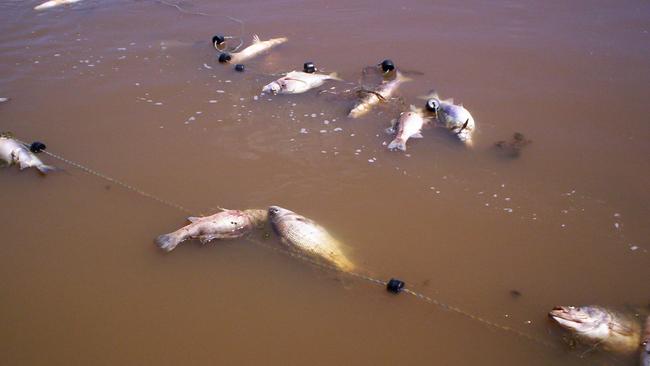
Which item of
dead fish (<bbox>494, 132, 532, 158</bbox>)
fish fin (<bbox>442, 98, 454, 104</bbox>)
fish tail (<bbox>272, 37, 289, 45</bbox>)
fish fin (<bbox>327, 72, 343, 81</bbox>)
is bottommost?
dead fish (<bbox>494, 132, 532, 158</bbox>)

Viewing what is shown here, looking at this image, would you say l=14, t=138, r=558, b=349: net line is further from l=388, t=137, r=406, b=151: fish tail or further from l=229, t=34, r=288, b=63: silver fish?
l=229, t=34, r=288, b=63: silver fish

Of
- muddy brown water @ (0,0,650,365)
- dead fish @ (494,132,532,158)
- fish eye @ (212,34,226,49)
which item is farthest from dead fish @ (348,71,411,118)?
fish eye @ (212,34,226,49)

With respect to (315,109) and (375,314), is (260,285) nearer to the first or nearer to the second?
(375,314)

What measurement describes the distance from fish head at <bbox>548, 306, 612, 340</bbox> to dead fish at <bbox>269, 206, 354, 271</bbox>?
6.00 feet

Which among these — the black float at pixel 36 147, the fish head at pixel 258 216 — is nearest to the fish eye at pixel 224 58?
the black float at pixel 36 147

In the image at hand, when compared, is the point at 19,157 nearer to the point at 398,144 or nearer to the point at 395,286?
the point at 398,144

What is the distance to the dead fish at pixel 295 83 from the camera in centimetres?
702

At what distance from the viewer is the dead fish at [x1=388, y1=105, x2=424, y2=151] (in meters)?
5.80

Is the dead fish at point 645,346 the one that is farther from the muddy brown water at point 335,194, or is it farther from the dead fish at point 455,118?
the dead fish at point 455,118

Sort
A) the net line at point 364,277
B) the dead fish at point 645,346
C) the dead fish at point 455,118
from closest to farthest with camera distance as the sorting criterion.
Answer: the dead fish at point 645,346 < the net line at point 364,277 < the dead fish at point 455,118

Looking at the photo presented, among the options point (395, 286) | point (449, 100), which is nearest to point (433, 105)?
point (449, 100)

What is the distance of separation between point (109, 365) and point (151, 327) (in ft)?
1.43

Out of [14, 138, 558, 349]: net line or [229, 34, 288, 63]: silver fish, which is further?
[229, 34, 288, 63]: silver fish

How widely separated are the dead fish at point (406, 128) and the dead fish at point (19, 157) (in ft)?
14.4
